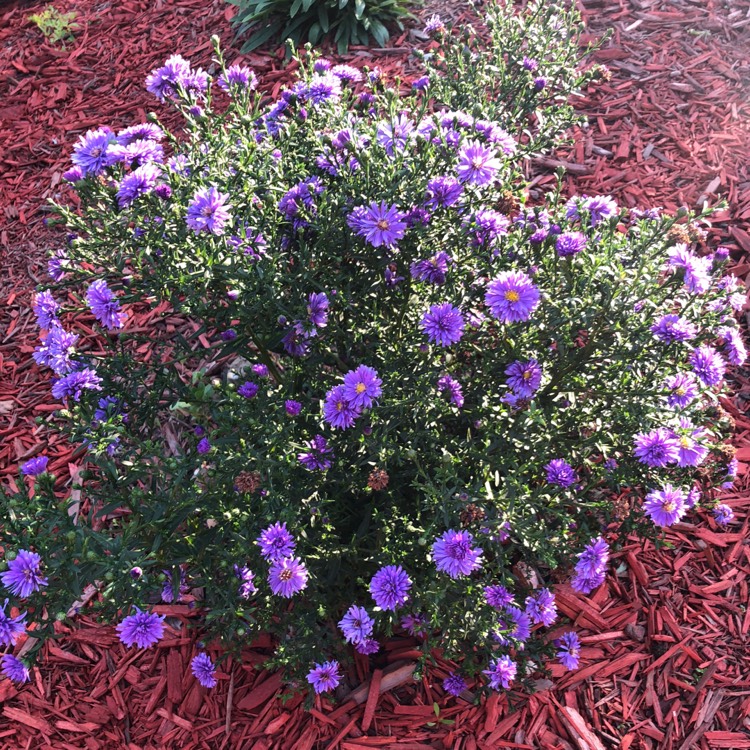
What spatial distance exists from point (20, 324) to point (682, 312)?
3.77 m

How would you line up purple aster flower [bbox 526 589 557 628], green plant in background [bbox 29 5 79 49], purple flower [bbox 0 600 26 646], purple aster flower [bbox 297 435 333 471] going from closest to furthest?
purple flower [bbox 0 600 26 646] < purple aster flower [bbox 297 435 333 471] < purple aster flower [bbox 526 589 557 628] < green plant in background [bbox 29 5 79 49]

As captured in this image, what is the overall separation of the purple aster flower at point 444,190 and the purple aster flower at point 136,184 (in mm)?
897

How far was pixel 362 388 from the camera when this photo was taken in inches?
92.4

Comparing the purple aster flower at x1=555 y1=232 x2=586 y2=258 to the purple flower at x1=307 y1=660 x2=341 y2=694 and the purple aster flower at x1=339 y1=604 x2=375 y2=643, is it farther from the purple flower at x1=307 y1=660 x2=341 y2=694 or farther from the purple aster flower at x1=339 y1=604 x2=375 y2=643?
the purple flower at x1=307 y1=660 x2=341 y2=694

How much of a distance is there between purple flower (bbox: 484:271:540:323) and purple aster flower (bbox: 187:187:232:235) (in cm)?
87

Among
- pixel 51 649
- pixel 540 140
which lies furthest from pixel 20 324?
pixel 540 140

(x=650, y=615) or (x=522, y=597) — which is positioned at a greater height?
(x=522, y=597)

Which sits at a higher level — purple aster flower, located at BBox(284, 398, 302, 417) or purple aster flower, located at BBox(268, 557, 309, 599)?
purple aster flower, located at BBox(284, 398, 302, 417)

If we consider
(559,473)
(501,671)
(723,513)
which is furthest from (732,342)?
(501,671)

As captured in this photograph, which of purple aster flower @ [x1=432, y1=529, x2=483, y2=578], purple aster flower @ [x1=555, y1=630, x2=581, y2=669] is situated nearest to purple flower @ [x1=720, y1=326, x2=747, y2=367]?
purple aster flower @ [x1=432, y1=529, x2=483, y2=578]

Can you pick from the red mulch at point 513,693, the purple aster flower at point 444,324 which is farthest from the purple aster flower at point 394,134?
the red mulch at point 513,693

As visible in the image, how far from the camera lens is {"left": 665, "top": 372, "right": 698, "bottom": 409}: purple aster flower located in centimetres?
248

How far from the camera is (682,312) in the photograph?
246 cm

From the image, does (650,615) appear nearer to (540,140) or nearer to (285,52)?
(540,140)
